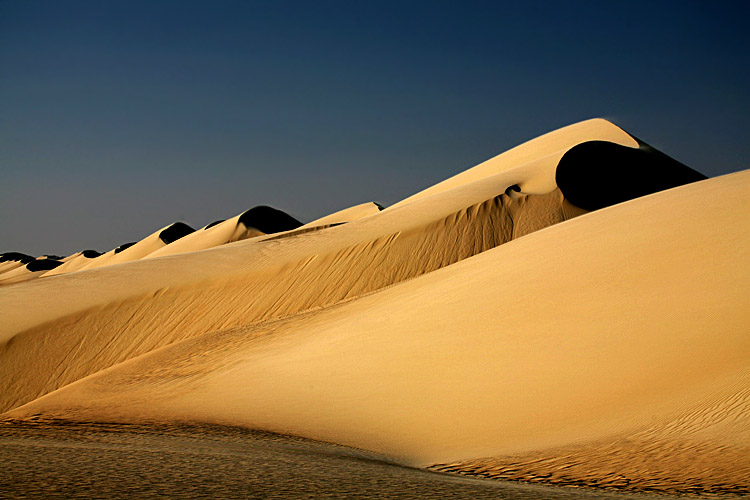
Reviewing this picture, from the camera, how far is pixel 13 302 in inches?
823

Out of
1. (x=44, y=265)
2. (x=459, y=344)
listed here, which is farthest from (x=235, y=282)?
(x=44, y=265)

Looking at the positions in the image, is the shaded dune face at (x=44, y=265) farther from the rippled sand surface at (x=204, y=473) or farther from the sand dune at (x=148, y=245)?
the rippled sand surface at (x=204, y=473)

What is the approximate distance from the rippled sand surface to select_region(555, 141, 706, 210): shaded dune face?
22.9 m

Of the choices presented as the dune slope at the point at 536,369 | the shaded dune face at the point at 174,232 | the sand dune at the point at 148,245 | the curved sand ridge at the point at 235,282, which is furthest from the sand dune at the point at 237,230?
the dune slope at the point at 536,369

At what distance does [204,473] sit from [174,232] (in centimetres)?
7928

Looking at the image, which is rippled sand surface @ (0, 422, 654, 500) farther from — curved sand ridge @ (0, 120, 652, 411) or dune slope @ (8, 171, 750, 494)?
curved sand ridge @ (0, 120, 652, 411)

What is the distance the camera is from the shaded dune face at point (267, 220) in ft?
209

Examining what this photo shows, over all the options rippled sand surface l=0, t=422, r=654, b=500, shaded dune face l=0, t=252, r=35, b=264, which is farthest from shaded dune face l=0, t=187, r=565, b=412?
shaded dune face l=0, t=252, r=35, b=264

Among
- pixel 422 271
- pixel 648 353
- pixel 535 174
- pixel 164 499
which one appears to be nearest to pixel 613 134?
pixel 535 174

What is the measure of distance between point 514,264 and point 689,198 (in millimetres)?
4976

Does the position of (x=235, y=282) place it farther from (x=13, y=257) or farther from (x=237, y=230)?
(x=13, y=257)

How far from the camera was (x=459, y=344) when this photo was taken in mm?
11984

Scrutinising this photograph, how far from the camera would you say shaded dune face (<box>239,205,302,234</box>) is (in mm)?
63625

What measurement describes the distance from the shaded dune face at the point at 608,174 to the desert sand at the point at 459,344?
348 cm
